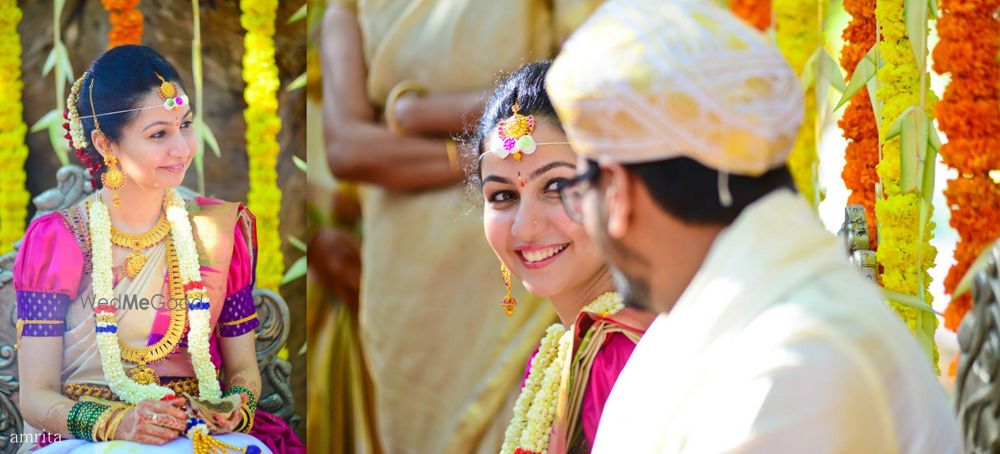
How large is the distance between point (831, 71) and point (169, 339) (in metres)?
2.07

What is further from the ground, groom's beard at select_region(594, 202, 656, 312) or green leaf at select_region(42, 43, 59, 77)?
green leaf at select_region(42, 43, 59, 77)

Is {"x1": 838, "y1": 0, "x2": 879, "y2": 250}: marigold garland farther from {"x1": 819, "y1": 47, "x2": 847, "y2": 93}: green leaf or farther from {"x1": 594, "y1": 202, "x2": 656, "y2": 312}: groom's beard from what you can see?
{"x1": 594, "y1": 202, "x2": 656, "y2": 312}: groom's beard

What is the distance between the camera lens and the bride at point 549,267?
238 centimetres

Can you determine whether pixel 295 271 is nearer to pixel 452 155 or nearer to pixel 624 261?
pixel 452 155

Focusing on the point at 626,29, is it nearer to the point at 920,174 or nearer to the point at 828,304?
the point at 828,304

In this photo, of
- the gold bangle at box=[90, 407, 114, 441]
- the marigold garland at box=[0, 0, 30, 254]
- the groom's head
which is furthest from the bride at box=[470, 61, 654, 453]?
the marigold garland at box=[0, 0, 30, 254]

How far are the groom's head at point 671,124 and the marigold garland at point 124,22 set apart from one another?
234 cm

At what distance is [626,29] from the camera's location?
142cm

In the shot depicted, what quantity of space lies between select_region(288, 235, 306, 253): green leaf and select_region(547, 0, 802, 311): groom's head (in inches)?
91.5

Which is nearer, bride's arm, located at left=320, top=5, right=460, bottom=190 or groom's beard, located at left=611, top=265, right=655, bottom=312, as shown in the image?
groom's beard, located at left=611, top=265, right=655, bottom=312

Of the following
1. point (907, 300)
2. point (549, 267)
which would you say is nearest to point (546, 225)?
point (549, 267)

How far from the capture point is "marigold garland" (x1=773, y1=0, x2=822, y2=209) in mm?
3346

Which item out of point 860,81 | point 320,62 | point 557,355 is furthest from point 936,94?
point 320,62

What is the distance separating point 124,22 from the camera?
3.48 m
